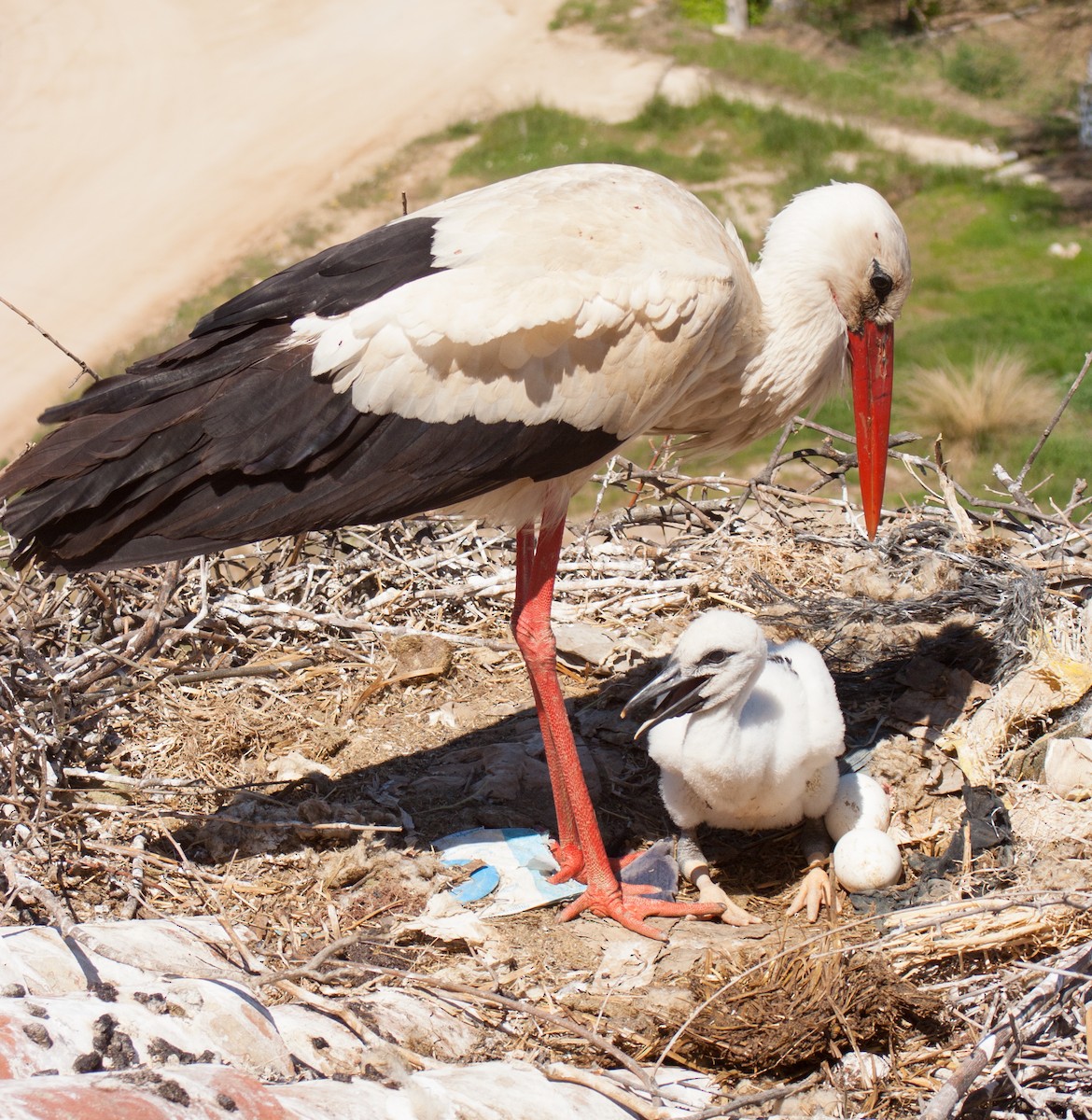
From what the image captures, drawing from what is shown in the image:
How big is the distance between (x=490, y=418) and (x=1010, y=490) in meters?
1.99

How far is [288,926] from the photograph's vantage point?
3.58 meters

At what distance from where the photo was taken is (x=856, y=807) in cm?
387

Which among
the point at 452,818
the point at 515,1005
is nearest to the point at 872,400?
the point at 452,818

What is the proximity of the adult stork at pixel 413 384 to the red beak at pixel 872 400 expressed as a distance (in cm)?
33

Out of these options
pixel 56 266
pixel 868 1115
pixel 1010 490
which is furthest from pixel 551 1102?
pixel 56 266


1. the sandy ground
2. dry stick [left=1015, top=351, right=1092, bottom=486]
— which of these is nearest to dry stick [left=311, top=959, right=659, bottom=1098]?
dry stick [left=1015, top=351, right=1092, bottom=486]

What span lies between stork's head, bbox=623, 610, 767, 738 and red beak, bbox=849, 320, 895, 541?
0.70 m

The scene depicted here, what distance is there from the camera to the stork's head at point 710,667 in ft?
11.9

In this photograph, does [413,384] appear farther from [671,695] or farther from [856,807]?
[856,807]

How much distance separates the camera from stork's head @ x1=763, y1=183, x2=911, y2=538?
12.8 feet

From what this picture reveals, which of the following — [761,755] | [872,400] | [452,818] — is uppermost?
[872,400]

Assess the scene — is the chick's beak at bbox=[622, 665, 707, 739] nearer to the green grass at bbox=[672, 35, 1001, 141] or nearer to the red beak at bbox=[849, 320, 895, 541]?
the red beak at bbox=[849, 320, 895, 541]

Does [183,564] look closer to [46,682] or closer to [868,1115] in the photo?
[46,682]

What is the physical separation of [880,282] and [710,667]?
1252mm
